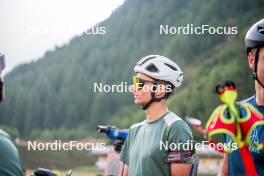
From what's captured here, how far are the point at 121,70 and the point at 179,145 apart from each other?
4582mm

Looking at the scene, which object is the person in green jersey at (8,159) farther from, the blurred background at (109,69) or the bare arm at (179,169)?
the blurred background at (109,69)

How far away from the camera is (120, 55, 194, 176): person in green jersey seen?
2.72 metres

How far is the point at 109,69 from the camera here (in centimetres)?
760

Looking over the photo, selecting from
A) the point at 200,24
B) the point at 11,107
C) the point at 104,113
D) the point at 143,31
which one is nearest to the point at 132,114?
the point at 104,113

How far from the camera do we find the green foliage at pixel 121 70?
672 cm

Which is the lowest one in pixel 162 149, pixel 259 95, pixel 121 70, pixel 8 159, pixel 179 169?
pixel 179 169

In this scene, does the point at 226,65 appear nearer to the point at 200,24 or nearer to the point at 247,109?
the point at 200,24

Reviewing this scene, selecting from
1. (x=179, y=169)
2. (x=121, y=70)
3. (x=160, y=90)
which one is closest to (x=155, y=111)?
(x=160, y=90)

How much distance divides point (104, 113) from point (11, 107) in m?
1.63

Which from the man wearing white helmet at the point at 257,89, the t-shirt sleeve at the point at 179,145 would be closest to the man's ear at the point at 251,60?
the man wearing white helmet at the point at 257,89

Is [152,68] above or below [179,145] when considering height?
above

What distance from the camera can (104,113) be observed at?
27.3 feet

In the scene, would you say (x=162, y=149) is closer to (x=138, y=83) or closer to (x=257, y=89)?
(x=138, y=83)

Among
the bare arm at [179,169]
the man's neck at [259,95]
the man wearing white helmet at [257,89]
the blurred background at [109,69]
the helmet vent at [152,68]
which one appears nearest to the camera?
the man wearing white helmet at [257,89]
